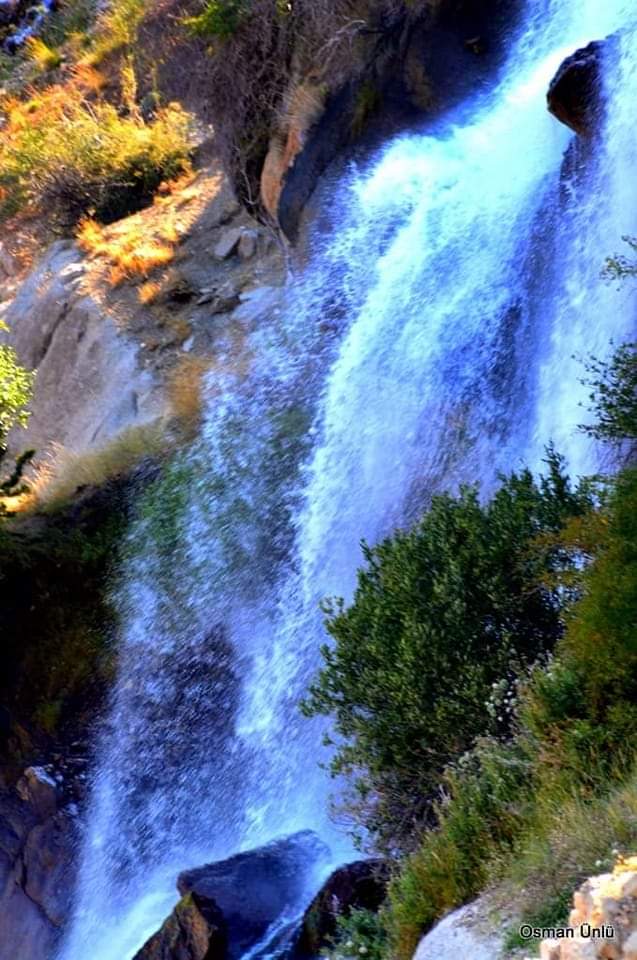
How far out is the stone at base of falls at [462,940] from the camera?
552 cm

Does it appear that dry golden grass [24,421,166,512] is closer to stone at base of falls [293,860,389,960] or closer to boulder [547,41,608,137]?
boulder [547,41,608,137]

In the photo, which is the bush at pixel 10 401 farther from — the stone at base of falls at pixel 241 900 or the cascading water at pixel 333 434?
the stone at base of falls at pixel 241 900

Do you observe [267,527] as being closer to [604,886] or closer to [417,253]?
[417,253]

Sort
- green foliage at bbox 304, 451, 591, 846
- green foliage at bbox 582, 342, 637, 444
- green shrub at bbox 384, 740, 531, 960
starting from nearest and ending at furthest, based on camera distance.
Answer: green shrub at bbox 384, 740, 531, 960
green foliage at bbox 304, 451, 591, 846
green foliage at bbox 582, 342, 637, 444

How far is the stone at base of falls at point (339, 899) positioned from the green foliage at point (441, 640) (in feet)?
0.96

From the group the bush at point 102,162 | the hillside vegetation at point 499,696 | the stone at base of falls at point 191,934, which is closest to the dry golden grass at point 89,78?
the bush at point 102,162

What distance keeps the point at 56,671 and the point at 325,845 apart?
19.4 feet

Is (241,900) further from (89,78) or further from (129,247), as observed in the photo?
(89,78)

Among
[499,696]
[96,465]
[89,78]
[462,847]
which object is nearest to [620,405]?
[499,696]

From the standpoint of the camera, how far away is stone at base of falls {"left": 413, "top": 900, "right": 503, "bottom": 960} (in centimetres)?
552

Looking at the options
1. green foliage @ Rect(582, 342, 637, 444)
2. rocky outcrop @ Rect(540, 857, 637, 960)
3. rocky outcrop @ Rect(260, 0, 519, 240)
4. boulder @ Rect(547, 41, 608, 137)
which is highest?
rocky outcrop @ Rect(260, 0, 519, 240)

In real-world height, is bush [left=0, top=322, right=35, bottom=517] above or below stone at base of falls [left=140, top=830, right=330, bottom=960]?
above

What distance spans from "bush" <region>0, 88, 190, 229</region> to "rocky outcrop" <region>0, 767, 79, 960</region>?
11.0m

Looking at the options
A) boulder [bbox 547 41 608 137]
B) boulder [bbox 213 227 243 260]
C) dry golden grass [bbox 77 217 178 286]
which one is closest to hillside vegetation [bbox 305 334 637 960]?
boulder [bbox 547 41 608 137]
